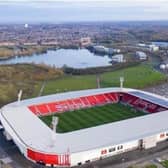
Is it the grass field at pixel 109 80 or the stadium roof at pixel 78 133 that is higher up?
the stadium roof at pixel 78 133

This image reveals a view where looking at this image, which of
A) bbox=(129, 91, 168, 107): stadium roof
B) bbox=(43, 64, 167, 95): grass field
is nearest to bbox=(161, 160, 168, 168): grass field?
bbox=(129, 91, 168, 107): stadium roof

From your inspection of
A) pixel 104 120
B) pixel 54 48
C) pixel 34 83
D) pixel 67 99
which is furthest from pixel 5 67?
pixel 54 48

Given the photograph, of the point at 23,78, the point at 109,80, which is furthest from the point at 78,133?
the point at 23,78

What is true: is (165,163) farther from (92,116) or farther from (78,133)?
(92,116)

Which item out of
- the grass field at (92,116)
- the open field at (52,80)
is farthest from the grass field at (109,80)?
the grass field at (92,116)

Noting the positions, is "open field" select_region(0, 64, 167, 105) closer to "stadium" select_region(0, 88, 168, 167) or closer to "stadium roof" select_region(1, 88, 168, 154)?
"stadium" select_region(0, 88, 168, 167)

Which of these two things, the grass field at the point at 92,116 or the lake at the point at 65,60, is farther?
the lake at the point at 65,60

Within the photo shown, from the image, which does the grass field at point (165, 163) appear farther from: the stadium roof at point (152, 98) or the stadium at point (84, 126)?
the stadium roof at point (152, 98)
